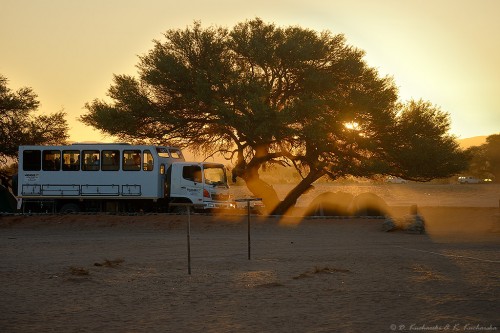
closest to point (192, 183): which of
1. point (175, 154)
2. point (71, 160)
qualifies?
point (175, 154)

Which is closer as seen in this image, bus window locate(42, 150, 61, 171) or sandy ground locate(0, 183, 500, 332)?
sandy ground locate(0, 183, 500, 332)

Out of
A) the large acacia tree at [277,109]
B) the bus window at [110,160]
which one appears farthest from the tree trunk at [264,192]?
the bus window at [110,160]

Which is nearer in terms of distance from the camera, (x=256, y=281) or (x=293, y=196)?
(x=256, y=281)

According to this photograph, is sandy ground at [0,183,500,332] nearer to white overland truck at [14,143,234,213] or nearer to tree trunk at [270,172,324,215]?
white overland truck at [14,143,234,213]

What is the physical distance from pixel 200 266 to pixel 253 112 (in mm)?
18764

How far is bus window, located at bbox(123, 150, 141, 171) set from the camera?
34781mm

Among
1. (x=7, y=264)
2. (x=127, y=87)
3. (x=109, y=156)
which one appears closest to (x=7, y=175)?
(x=127, y=87)

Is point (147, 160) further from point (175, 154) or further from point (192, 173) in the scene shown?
point (175, 154)

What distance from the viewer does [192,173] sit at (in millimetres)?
33812

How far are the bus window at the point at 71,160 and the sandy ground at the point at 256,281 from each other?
6.25 metres

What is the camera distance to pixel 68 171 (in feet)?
116

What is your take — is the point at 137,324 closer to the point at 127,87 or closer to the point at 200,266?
the point at 200,266

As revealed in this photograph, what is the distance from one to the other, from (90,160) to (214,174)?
6295mm

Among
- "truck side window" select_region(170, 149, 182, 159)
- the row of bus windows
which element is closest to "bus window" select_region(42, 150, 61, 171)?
the row of bus windows
